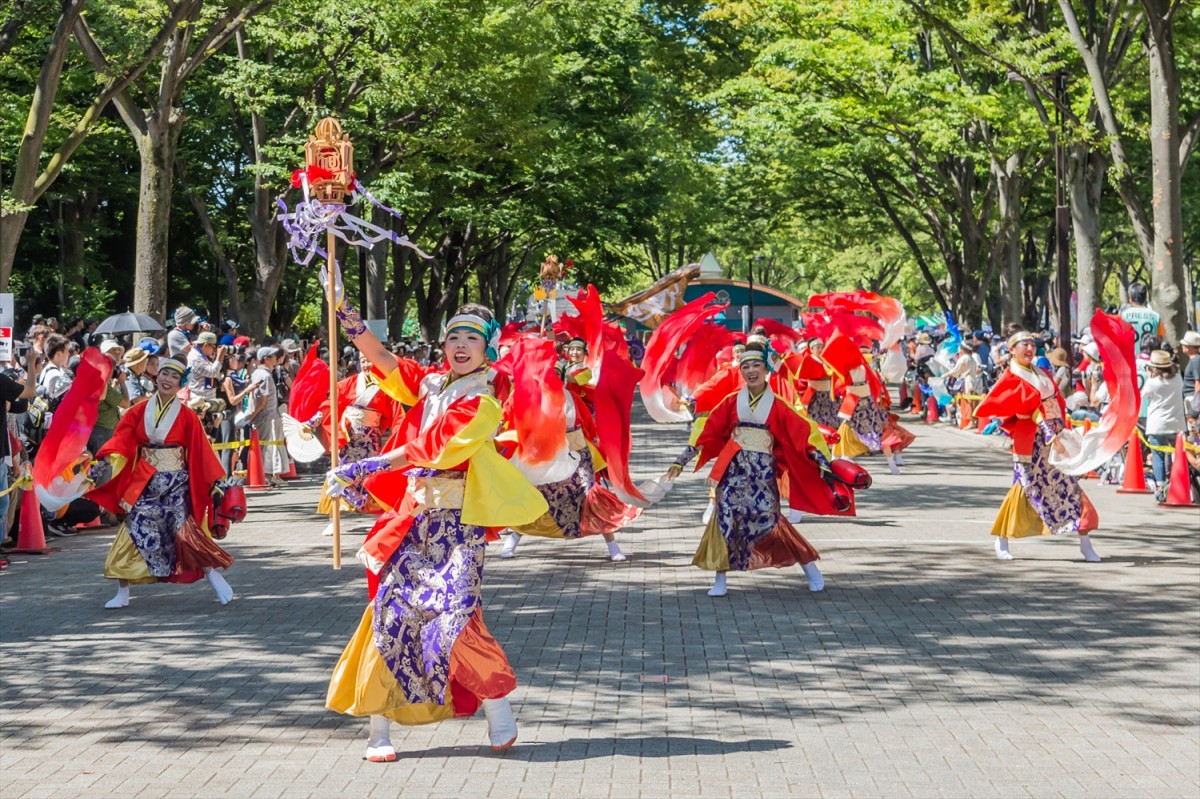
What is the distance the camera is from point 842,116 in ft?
91.2

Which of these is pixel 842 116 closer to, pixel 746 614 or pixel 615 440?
pixel 615 440

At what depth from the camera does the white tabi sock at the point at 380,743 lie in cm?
676

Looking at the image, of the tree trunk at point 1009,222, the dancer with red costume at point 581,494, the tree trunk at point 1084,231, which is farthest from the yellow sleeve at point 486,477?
the tree trunk at point 1009,222

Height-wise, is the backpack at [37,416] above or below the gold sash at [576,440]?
above

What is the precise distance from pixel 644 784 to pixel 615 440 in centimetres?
660

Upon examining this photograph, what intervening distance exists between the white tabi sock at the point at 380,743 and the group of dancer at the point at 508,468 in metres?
0.01

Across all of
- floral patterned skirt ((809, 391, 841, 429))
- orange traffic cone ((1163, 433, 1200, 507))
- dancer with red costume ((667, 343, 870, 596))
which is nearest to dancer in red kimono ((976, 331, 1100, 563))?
dancer with red costume ((667, 343, 870, 596))

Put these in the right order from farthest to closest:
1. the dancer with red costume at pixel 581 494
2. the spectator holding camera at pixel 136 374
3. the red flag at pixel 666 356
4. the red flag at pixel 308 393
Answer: the spectator holding camera at pixel 136 374 < the red flag at pixel 308 393 < the red flag at pixel 666 356 < the dancer with red costume at pixel 581 494

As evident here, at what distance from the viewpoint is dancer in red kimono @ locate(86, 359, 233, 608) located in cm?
1077

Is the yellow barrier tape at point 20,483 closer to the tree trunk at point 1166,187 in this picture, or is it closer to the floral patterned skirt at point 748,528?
the floral patterned skirt at point 748,528

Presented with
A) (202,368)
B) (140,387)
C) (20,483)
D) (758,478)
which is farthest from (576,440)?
(202,368)

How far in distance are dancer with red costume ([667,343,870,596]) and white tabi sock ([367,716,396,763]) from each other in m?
4.64

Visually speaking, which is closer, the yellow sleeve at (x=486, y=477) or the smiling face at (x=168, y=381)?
the yellow sleeve at (x=486, y=477)

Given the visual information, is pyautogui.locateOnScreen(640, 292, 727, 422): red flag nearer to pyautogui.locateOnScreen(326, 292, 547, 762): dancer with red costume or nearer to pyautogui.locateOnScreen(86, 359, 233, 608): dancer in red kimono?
pyautogui.locateOnScreen(86, 359, 233, 608): dancer in red kimono
